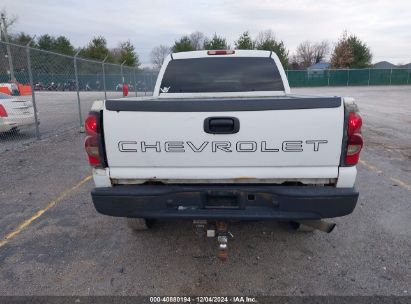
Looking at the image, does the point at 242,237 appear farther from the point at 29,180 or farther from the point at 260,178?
the point at 29,180

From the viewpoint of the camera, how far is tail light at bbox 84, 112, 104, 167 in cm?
267

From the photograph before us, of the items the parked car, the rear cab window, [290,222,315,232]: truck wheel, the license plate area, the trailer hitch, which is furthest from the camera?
the parked car

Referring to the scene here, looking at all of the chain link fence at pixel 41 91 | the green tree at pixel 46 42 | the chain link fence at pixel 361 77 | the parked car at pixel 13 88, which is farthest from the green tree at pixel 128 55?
the parked car at pixel 13 88

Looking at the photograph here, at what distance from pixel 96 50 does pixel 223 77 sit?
57123mm

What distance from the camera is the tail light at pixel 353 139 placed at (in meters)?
2.53

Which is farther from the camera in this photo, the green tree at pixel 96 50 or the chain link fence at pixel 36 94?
the green tree at pixel 96 50

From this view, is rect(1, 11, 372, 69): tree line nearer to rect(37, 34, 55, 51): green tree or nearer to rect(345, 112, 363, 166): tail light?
rect(37, 34, 55, 51): green tree

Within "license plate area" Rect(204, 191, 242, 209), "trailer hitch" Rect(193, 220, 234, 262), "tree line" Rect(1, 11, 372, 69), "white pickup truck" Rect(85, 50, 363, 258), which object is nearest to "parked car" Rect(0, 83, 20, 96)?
"white pickup truck" Rect(85, 50, 363, 258)

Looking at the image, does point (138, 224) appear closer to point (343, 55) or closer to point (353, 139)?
point (353, 139)

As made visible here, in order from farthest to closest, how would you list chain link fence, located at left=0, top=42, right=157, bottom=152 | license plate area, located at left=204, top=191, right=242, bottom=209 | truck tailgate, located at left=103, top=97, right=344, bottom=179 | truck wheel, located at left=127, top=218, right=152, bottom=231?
chain link fence, located at left=0, top=42, right=157, bottom=152 < truck wheel, located at left=127, top=218, right=152, bottom=231 < license plate area, located at left=204, top=191, right=242, bottom=209 < truck tailgate, located at left=103, top=97, right=344, bottom=179

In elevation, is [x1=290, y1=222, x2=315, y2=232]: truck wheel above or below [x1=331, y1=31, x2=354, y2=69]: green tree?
below

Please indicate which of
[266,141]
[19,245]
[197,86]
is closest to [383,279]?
[266,141]

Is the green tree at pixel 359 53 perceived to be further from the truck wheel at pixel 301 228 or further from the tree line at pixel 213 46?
the truck wheel at pixel 301 228

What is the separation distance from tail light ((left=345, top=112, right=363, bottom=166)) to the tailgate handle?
0.90 m
